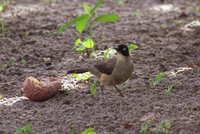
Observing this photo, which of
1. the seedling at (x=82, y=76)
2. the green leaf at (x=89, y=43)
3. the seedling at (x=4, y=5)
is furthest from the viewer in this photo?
the seedling at (x=4, y=5)

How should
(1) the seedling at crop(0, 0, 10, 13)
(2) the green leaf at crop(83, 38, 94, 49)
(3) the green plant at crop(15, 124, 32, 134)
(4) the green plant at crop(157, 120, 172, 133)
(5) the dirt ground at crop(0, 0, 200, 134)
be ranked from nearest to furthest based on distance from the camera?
(4) the green plant at crop(157, 120, 172, 133) < (3) the green plant at crop(15, 124, 32, 134) < (5) the dirt ground at crop(0, 0, 200, 134) < (2) the green leaf at crop(83, 38, 94, 49) < (1) the seedling at crop(0, 0, 10, 13)

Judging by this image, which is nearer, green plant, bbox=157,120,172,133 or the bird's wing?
green plant, bbox=157,120,172,133

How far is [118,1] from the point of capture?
12.0m

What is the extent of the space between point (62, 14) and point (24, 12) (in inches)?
30.5

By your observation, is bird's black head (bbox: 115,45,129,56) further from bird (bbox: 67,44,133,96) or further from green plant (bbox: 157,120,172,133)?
green plant (bbox: 157,120,172,133)

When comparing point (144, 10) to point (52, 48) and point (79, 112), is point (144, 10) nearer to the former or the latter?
point (52, 48)

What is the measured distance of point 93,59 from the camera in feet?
23.9

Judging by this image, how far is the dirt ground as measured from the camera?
5074 millimetres

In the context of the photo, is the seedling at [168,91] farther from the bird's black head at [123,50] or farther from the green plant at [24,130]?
the green plant at [24,130]

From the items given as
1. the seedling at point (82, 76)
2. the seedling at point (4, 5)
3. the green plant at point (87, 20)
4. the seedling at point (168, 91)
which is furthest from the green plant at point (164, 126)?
the seedling at point (4, 5)

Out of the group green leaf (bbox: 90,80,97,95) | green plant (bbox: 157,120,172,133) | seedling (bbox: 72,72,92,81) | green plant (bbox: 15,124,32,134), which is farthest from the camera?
seedling (bbox: 72,72,92,81)

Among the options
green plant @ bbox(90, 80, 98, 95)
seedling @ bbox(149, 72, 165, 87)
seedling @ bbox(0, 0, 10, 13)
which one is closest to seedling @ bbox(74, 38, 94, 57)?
green plant @ bbox(90, 80, 98, 95)

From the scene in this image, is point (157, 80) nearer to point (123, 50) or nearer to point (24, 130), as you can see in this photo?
point (123, 50)

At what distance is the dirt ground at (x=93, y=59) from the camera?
5.07 meters
